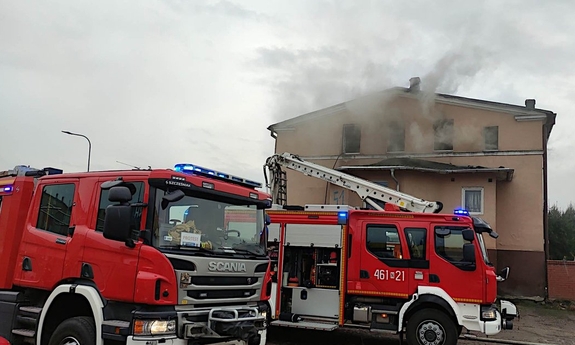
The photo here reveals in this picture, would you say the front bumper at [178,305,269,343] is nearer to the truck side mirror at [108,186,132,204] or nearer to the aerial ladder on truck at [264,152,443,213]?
the truck side mirror at [108,186,132,204]

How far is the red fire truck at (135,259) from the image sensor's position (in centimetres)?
540

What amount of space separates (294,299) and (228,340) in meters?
4.21

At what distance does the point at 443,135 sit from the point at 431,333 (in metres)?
13.7

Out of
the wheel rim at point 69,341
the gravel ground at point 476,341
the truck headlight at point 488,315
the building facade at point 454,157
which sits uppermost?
the building facade at point 454,157

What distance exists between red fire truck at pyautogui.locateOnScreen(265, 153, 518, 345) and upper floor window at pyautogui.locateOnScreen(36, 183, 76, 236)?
4606mm

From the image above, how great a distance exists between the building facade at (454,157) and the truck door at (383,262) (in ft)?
32.4

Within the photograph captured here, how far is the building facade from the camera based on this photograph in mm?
19516

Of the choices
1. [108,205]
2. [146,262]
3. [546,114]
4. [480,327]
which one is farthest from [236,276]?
[546,114]

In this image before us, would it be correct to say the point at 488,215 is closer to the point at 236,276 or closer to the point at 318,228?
the point at 318,228

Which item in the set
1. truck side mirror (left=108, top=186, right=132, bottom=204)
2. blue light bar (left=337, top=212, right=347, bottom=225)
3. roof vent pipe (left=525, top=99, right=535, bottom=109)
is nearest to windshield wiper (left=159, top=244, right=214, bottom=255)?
truck side mirror (left=108, top=186, right=132, bottom=204)

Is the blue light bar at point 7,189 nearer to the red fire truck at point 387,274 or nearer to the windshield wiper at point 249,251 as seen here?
the windshield wiper at point 249,251

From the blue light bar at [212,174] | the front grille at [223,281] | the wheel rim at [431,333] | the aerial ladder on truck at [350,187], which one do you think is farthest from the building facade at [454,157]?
the front grille at [223,281]

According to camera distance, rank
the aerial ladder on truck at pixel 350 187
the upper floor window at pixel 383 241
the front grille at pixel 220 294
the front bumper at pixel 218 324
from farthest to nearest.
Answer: the aerial ladder on truck at pixel 350 187 < the upper floor window at pixel 383 241 < the front grille at pixel 220 294 < the front bumper at pixel 218 324

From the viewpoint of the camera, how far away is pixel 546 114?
774 inches
